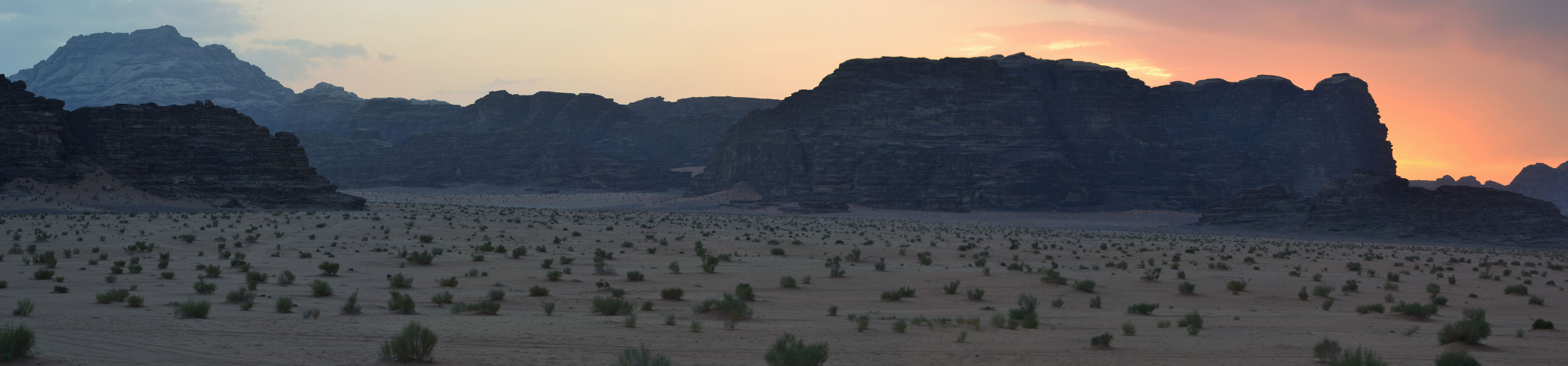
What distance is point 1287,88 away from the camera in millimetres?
137125

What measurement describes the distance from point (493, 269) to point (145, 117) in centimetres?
5065

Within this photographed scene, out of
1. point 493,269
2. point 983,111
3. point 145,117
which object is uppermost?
point 983,111

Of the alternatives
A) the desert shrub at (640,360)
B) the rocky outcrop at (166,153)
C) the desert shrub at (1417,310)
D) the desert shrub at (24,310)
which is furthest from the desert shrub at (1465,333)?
the rocky outcrop at (166,153)

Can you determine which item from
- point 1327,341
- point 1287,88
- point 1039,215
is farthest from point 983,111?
point 1327,341

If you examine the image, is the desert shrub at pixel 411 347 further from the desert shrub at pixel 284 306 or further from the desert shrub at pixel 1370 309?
the desert shrub at pixel 1370 309

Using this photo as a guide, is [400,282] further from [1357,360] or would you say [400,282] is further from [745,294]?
[1357,360]

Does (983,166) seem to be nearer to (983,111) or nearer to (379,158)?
(983,111)

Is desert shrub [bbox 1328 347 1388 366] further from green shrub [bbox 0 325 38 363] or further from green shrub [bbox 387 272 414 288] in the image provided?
green shrub [bbox 387 272 414 288]

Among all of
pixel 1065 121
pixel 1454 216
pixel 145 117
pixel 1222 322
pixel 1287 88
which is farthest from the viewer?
pixel 1287 88

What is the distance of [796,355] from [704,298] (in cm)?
858

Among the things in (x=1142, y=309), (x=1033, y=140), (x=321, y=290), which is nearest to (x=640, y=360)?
(x=321, y=290)

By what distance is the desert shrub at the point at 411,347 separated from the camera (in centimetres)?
922

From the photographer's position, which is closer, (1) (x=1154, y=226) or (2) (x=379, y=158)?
(1) (x=1154, y=226)

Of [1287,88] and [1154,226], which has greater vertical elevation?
[1287,88]
